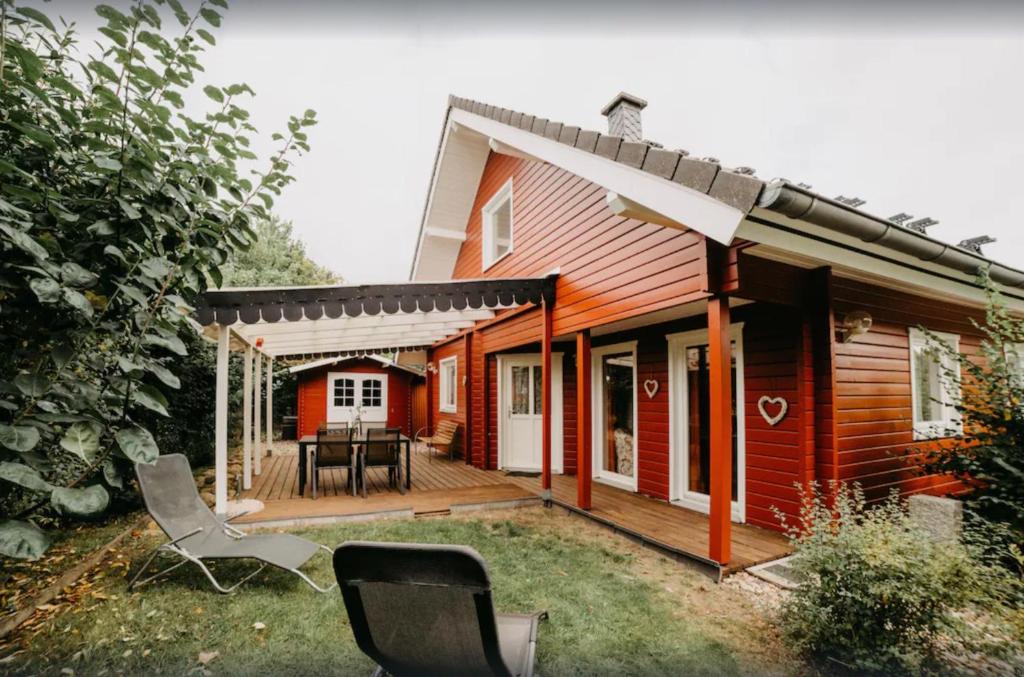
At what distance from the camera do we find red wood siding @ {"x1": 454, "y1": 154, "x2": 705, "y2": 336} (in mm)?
3951

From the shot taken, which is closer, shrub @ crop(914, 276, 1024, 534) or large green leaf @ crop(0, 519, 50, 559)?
large green leaf @ crop(0, 519, 50, 559)

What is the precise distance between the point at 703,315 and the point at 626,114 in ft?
8.76

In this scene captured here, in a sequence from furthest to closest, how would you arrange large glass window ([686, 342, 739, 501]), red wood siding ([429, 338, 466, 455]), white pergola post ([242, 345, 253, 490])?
red wood siding ([429, 338, 466, 455])
white pergola post ([242, 345, 253, 490])
large glass window ([686, 342, 739, 501])

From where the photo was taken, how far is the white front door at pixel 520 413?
26.8 feet

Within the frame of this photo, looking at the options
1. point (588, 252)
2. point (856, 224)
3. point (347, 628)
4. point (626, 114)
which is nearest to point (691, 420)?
point (588, 252)

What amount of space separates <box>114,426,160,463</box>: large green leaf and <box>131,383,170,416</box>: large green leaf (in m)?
0.09

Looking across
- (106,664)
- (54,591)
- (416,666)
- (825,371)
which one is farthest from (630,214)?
(54,591)

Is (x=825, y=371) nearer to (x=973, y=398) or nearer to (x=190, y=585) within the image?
(x=973, y=398)

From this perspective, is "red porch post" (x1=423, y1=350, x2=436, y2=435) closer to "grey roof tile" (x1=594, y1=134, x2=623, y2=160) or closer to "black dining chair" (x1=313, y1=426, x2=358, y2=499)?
"black dining chair" (x1=313, y1=426, x2=358, y2=499)

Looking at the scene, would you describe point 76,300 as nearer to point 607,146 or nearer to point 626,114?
point 607,146

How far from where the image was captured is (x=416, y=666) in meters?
1.75

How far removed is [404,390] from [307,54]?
Result: 49.2 feet

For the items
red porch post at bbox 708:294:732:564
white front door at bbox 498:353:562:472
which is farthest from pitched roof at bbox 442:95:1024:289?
white front door at bbox 498:353:562:472

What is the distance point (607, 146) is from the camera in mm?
3939
